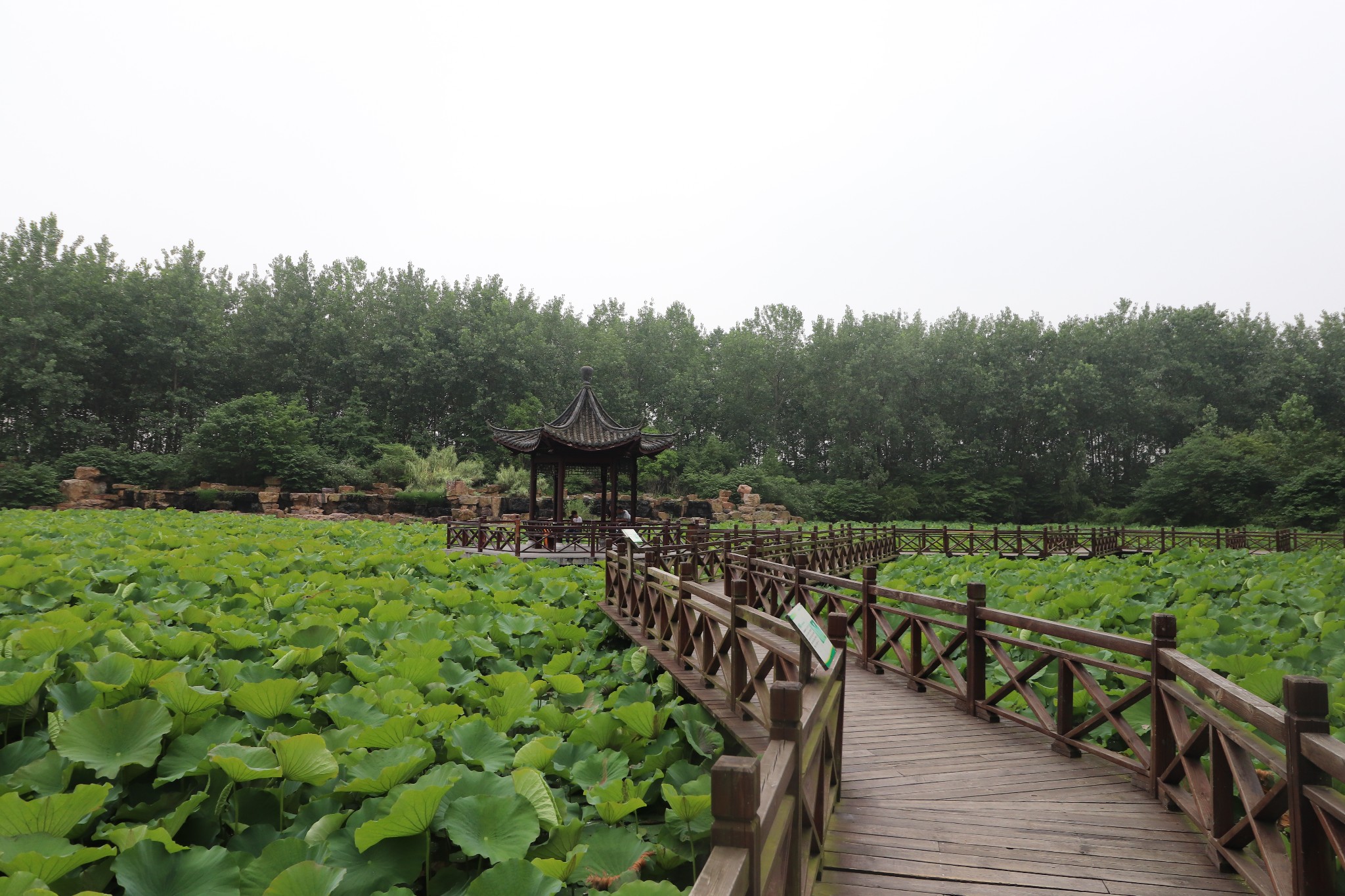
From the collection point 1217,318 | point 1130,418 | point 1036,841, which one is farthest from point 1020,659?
point 1217,318

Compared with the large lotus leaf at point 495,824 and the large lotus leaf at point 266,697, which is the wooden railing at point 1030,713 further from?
the large lotus leaf at point 266,697

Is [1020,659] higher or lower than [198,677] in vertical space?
lower

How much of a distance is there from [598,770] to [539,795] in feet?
1.51

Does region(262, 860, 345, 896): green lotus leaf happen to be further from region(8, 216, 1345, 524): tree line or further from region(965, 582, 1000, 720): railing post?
region(8, 216, 1345, 524): tree line

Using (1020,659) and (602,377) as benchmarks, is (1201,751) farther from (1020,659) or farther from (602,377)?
(602,377)

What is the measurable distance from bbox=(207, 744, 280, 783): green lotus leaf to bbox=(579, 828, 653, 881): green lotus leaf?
51.4 inches

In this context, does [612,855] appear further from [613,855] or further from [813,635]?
[813,635]

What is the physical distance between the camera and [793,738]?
6.95 feet

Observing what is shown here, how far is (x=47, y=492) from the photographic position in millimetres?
23422

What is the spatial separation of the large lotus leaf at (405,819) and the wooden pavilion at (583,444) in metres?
12.6

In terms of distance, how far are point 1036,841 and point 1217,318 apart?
4701 centimetres

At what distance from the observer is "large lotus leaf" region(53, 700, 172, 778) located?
2.69 m

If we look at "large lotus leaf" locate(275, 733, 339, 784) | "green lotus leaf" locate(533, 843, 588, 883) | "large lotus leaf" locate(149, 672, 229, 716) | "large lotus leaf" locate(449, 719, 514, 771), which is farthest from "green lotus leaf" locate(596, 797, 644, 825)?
"large lotus leaf" locate(149, 672, 229, 716)

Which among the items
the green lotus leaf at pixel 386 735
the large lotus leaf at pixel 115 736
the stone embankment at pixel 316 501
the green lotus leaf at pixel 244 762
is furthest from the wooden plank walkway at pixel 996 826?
the stone embankment at pixel 316 501
